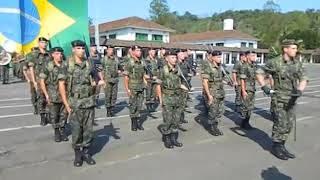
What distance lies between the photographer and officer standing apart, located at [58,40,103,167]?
653 centimetres

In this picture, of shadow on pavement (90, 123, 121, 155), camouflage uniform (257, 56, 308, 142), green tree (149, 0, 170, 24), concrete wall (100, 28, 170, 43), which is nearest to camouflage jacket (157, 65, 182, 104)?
shadow on pavement (90, 123, 121, 155)

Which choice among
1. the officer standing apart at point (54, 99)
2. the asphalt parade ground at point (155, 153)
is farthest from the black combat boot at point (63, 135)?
the asphalt parade ground at point (155, 153)

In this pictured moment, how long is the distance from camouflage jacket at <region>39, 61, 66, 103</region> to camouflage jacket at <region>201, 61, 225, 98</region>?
112 inches

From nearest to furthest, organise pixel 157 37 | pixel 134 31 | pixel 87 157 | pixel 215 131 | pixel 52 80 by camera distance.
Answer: pixel 87 157
pixel 52 80
pixel 215 131
pixel 134 31
pixel 157 37

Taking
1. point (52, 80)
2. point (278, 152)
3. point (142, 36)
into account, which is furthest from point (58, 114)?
point (142, 36)

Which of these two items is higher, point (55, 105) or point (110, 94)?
point (55, 105)

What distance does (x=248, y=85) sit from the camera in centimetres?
1016

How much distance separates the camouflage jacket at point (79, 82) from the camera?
653cm

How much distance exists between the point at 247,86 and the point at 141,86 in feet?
8.20

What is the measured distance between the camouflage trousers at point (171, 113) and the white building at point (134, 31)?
46.6m

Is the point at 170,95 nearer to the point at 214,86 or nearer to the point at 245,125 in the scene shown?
the point at 214,86

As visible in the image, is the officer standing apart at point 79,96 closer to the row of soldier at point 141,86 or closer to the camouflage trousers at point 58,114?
the row of soldier at point 141,86

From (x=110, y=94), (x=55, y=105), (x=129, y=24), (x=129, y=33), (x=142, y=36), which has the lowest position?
(x=110, y=94)

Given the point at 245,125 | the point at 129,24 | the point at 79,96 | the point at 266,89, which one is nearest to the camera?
the point at 79,96
